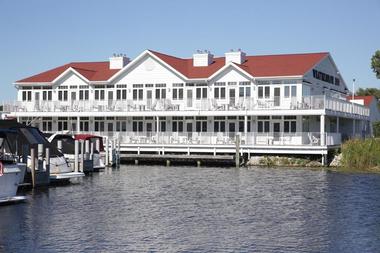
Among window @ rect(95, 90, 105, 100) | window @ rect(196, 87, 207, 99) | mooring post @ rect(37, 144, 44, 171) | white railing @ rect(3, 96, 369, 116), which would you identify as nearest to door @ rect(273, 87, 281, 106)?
white railing @ rect(3, 96, 369, 116)

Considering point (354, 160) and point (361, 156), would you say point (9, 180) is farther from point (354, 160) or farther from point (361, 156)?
point (361, 156)

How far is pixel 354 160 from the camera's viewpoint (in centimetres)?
4419

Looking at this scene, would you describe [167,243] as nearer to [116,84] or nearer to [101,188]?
[101,188]

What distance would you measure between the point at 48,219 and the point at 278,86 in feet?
107

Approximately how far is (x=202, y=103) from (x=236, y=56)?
703cm

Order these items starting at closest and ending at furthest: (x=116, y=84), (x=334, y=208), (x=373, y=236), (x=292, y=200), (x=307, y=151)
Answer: (x=373, y=236) → (x=334, y=208) → (x=292, y=200) → (x=307, y=151) → (x=116, y=84)

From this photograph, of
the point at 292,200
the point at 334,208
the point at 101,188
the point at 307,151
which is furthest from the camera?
the point at 307,151

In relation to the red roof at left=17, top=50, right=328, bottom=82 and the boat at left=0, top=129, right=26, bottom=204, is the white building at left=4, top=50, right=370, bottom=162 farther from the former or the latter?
the boat at left=0, top=129, right=26, bottom=204

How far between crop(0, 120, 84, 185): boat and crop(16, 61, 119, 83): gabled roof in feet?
77.5

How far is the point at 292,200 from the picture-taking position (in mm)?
27547

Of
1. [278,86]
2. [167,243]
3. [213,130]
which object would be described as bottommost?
[167,243]

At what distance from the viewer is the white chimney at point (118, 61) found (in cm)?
6122

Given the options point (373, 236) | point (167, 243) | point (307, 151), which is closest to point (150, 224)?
point (167, 243)

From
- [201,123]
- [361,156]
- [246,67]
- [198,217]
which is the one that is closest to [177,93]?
[201,123]
